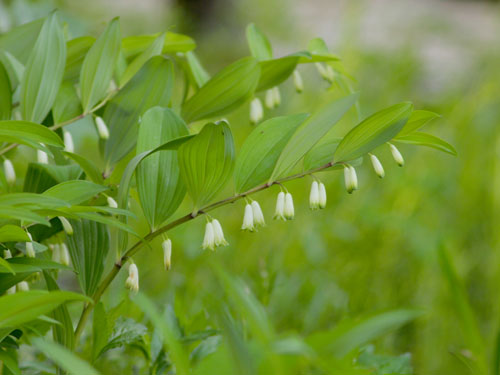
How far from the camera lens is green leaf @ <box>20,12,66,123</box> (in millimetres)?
554

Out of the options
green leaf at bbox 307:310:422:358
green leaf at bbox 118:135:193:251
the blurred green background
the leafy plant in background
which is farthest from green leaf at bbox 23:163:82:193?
green leaf at bbox 307:310:422:358

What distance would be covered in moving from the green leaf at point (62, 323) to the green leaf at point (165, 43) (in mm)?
295

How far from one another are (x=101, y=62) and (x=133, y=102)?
0.16 ft

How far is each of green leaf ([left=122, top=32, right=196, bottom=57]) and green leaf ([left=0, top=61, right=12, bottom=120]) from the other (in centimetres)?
15

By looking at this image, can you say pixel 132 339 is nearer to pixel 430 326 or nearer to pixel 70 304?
pixel 70 304

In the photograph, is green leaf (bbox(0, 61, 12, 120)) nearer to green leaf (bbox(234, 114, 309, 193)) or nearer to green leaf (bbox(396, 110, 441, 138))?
green leaf (bbox(234, 114, 309, 193))

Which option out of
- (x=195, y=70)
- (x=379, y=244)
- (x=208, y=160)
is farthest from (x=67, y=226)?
(x=379, y=244)

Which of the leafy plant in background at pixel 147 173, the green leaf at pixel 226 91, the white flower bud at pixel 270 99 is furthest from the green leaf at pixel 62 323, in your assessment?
the white flower bud at pixel 270 99

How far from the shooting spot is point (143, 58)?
617 millimetres

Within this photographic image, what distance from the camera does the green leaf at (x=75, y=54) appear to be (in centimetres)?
62

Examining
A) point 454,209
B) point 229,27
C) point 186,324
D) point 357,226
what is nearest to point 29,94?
point 186,324

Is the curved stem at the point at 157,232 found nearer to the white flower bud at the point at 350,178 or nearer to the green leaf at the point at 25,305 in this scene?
the white flower bud at the point at 350,178

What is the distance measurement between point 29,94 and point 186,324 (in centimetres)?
29

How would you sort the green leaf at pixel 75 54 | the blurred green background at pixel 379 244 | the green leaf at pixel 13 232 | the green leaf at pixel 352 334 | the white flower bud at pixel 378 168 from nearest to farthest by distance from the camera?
the green leaf at pixel 352 334 < the green leaf at pixel 13 232 < the white flower bud at pixel 378 168 < the green leaf at pixel 75 54 < the blurred green background at pixel 379 244
